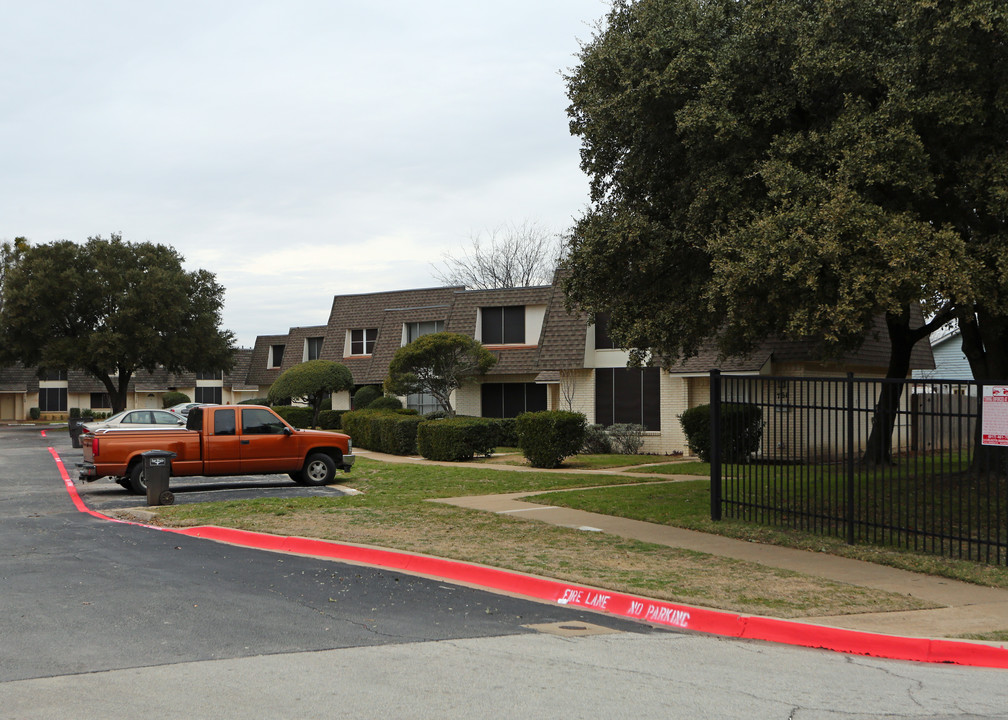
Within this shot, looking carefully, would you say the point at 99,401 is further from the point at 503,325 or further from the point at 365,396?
the point at 503,325

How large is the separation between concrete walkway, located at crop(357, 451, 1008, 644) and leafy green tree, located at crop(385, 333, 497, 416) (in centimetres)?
1593

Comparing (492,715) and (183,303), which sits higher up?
(183,303)

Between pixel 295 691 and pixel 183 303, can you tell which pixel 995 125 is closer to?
pixel 295 691

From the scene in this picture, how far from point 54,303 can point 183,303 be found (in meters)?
7.08

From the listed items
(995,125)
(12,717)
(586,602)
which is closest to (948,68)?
(995,125)

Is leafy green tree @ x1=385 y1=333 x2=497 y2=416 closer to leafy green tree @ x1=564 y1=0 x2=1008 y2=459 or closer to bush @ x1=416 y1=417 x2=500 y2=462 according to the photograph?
bush @ x1=416 y1=417 x2=500 y2=462

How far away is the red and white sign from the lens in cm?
1021

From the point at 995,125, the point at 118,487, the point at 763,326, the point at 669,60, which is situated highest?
the point at 669,60

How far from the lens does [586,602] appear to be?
30.1 feet

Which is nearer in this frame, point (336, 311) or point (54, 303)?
point (336, 311)

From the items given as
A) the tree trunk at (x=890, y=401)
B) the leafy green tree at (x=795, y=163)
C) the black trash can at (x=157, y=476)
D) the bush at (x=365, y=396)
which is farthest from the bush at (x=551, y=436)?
the bush at (x=365, y=396)

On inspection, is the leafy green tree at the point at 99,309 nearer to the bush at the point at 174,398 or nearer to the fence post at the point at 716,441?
the bush at the point at 174,398

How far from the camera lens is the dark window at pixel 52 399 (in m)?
A: 78.5

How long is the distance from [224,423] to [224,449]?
0.54 metres
